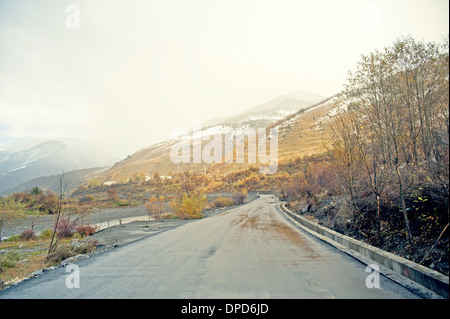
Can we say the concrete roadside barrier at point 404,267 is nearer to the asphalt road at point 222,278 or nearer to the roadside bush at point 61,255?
the asphalt road at point 222,278

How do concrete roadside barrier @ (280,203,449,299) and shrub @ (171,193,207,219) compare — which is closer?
concrete roadside barrier @ (280,203,449,299)

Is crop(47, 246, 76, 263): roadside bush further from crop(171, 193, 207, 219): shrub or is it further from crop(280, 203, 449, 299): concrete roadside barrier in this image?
crop(171, 193, 207, 219): shrub

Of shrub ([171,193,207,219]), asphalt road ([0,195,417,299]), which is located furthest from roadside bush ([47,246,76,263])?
shrub ([171,193,207,219])

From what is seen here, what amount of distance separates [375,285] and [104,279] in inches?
221

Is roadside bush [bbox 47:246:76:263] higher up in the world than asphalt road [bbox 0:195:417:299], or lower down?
lower down

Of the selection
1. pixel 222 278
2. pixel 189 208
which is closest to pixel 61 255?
A: pixel 222 278

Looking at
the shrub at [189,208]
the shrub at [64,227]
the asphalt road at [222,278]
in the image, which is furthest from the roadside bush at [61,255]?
the shrub at [189,208]

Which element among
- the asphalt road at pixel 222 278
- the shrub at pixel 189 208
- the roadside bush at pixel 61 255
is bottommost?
the shrub at pixel 189 208

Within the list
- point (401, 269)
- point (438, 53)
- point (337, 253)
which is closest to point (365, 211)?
point (337, 253)

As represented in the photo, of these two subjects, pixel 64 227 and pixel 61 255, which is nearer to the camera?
pixel 61 255

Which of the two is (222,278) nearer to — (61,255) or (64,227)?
(61,255)

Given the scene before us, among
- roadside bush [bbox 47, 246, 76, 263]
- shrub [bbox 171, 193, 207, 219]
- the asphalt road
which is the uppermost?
the asphalt road

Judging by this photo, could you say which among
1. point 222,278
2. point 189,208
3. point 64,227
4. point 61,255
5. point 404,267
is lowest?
point 189,208

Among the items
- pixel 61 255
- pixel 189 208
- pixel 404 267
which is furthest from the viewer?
pixel 189 208
